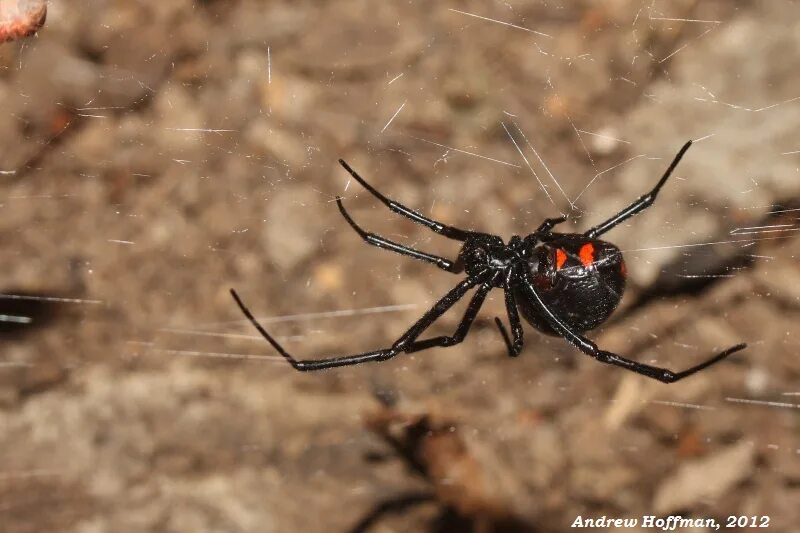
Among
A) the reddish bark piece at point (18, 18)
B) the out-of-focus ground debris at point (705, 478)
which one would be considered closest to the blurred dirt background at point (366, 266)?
the out-of-focus ground debris at point (705, 478)

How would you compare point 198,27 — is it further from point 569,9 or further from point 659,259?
point 659,259

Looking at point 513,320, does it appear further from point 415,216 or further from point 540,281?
point 415,216

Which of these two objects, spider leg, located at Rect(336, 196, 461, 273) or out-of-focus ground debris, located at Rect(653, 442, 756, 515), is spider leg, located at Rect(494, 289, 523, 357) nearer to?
spider leg, located at Rect(336, 196, 461, 273)

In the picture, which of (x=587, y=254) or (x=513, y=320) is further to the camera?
(x=513, y=320)

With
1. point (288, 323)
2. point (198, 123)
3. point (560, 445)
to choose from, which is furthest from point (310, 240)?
point (560, 445)

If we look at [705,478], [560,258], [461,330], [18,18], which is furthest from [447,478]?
[18,18]

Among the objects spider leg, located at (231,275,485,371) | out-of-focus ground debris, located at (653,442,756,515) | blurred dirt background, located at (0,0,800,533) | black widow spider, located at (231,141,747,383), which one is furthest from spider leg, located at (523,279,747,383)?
out-of-focus ground debris, located at (653,442,756,515)

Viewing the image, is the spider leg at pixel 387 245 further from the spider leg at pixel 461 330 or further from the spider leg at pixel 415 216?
the spider leg at pixel 461 330
